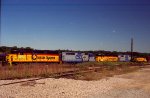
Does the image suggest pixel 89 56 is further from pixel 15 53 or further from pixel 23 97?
pixel 23 97

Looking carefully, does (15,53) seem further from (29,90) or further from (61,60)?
(29,90)

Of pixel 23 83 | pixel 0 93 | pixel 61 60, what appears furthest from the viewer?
pixel 61 60

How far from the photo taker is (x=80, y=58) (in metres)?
70.0

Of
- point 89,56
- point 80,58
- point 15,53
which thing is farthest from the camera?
point 89,56

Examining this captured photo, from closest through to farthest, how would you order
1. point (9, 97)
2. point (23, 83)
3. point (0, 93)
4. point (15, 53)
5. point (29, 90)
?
point (9, 97)
point (0, 93)
point (29, 90)
point (23, 83)
point (15, 53)

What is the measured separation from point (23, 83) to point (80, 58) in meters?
50.2

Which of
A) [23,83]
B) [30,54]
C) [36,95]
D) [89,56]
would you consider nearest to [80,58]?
[89,56]

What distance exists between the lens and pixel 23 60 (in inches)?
2131

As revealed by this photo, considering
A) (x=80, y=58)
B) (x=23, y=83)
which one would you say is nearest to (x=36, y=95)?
(x=23, y=83)

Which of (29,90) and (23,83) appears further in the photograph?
(23,83)

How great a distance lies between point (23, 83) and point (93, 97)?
7054 mm

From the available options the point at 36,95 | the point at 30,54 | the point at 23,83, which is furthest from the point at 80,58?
the point at 36,95

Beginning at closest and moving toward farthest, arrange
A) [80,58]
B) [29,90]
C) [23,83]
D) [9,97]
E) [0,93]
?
[9,97] < [0,93] < [29,90] < [23,83] < [80,58]

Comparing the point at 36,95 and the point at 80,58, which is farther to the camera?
the point at 80,58
